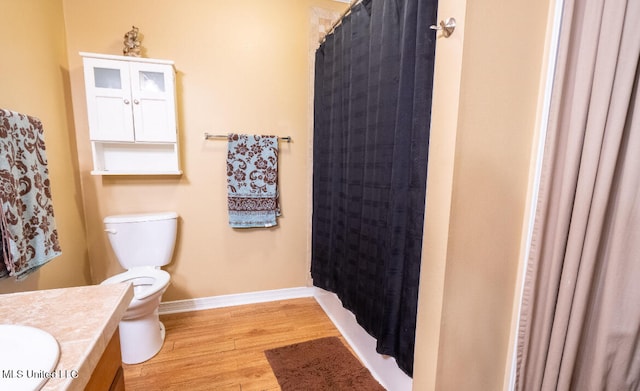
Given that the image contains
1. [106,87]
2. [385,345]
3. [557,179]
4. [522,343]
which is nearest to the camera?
[557,179]

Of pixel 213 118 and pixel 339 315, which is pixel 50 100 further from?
pixel 339 315

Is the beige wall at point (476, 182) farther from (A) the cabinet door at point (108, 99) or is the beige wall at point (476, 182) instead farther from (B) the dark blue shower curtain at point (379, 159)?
(A) the cabinet door at point (108, 99)

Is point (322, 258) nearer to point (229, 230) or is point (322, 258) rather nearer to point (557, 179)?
point (229, 230)

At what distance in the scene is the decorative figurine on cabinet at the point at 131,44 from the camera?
1.73 m

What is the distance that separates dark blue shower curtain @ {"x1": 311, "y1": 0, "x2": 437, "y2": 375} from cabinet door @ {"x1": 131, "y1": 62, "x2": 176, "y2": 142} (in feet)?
3.36

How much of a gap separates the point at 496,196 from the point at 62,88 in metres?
2.39

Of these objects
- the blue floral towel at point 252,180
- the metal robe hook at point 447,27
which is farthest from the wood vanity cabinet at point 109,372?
the blue floral towel at point 252,180

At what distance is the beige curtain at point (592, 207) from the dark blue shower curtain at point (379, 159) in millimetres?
386

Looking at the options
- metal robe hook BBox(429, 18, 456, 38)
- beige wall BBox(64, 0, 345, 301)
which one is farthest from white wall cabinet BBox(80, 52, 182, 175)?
metal robe hook BBox(429, 18, 456, 38)

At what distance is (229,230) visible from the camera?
2.15m

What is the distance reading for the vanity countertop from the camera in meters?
0.49

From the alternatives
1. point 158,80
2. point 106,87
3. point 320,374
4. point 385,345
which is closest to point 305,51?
point 158,80

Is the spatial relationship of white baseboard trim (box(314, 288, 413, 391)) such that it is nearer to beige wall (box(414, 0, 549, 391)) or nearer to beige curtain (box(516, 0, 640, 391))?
beige wall (box(414, 0, 549, 391))

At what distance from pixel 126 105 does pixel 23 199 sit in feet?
2.66
